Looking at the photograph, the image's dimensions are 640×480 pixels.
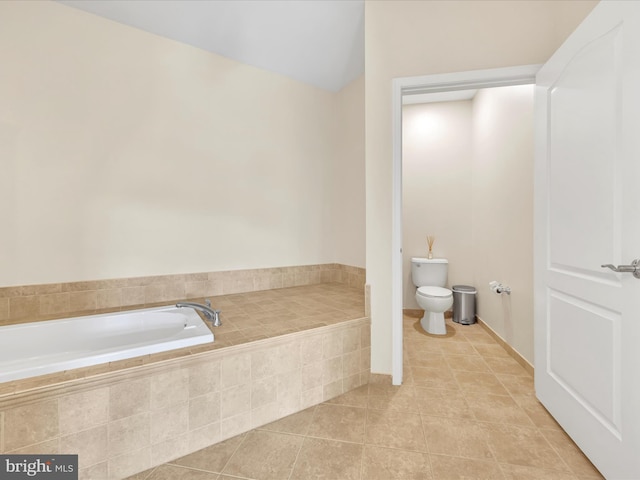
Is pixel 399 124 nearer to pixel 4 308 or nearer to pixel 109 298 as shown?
pixel 109 298

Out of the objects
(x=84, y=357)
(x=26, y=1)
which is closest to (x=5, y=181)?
(x=26, y=1)

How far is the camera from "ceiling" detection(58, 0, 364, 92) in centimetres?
191

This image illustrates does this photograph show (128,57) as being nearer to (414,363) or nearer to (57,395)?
(57,395)

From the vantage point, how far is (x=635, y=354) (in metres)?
0.98

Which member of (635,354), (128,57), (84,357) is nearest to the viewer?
(635,354)

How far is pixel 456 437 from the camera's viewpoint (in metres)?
1.35

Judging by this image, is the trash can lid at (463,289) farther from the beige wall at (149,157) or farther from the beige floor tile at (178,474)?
the beige floor tile at (178,474)

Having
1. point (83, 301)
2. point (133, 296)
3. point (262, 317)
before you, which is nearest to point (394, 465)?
point (262, 317)

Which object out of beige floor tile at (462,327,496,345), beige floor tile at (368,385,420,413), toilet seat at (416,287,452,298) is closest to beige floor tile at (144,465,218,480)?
beige floor tile at (368,385,420,413)

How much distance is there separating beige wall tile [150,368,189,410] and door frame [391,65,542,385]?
125cm

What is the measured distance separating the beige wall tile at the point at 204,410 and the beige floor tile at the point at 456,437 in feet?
3.45

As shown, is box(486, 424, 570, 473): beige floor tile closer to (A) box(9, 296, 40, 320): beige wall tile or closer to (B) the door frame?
(B) the door frame

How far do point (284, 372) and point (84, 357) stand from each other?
0.92 meters

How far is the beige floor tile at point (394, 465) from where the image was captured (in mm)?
1130
